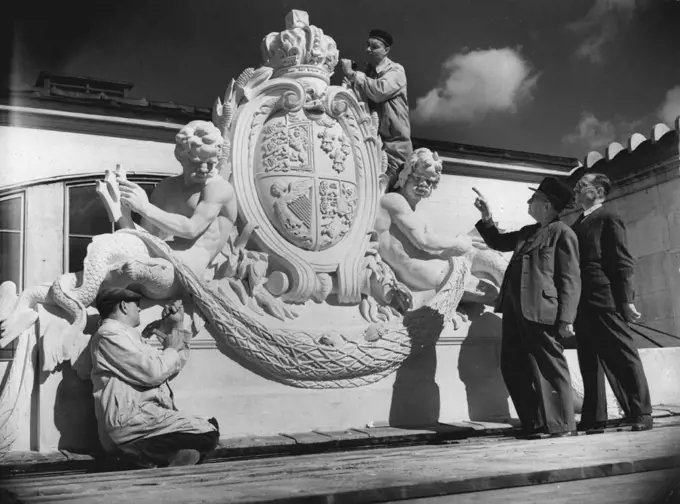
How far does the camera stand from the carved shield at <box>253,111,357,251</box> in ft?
16.2

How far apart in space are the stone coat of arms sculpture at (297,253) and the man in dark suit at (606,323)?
0.63 metres

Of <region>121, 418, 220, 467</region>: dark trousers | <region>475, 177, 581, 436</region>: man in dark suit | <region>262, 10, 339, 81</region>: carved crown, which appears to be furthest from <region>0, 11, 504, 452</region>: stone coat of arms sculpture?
<region>121, 418, 220, 467</region>: dark trousers

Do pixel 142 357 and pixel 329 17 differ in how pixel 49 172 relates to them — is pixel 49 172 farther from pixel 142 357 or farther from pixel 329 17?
pixel 142 357

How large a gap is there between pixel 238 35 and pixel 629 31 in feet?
12.2

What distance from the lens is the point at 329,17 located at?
7.41 m

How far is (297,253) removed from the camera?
4.93 m

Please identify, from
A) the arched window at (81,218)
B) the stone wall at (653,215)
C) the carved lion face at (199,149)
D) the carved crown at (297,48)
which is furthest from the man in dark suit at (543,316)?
the arched window at (81,218)

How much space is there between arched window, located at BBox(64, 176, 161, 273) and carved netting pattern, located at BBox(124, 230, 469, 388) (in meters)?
4.89

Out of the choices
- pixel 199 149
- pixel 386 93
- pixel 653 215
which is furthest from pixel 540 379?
pixel 653 215

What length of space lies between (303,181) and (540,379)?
5.43 ft

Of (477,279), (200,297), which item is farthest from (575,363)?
(200,297)

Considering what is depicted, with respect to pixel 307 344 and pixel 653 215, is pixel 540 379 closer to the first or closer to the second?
pixel 307 344

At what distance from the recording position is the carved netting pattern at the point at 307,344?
4520 millimetres

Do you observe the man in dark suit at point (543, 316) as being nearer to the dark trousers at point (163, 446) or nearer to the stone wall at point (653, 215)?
the dark trousers at point (163, 446)
